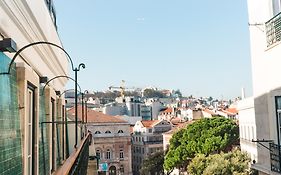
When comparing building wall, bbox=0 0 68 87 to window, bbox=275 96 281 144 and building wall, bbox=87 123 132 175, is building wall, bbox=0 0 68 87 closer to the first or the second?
window, bbox=275 96 281 144

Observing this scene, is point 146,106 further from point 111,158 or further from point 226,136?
point 226,136

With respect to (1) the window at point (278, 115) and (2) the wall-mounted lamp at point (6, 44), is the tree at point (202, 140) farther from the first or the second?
(2) the wall-mounted lamp at point (6, 44)

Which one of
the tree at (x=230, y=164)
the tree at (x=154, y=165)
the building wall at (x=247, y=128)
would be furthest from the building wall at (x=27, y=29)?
the tree at (x=154, y=165)

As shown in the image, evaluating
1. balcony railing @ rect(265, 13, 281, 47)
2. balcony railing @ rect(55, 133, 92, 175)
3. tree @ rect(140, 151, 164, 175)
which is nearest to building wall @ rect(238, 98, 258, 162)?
balcony railing @ rect(265, 13, 281, 47)

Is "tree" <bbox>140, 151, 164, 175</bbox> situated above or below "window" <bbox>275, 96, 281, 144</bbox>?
below

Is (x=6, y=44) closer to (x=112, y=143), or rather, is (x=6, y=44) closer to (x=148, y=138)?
(x=112, y=143)

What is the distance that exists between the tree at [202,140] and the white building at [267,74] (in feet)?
72.7

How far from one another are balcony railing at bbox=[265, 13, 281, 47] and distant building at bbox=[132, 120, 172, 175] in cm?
4795

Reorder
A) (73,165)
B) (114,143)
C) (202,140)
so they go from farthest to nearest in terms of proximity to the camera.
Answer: (114,143), (202,140), (73,165)

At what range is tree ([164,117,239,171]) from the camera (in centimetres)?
3012

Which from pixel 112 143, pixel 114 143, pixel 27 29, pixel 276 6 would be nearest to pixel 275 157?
pixel 276 6

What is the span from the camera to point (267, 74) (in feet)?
25.3

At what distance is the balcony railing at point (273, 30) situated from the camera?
7.08m

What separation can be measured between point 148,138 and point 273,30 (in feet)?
159
